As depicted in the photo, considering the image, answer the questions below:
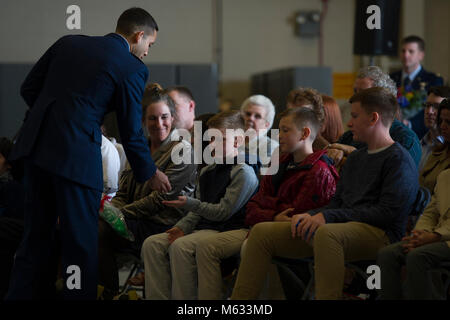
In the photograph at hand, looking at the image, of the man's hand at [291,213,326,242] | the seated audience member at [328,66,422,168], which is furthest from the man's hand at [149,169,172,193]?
the seated audience member at [328,66,422,168]

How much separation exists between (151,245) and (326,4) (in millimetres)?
6499

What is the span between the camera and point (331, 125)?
3.67 metres

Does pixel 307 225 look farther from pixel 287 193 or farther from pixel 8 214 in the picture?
pixel 8 214

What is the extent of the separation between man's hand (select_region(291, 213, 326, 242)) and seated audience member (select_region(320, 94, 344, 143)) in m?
1.03

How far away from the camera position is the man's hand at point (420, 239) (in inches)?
99.0

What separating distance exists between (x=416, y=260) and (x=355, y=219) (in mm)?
329

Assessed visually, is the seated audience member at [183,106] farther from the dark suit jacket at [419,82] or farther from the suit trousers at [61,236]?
the dark suit jacket at [419,82]

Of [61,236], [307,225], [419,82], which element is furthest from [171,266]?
[419,82]

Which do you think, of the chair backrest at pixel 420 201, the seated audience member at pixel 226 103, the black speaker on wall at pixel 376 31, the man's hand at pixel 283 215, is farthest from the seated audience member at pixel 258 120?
the seated audience member at pixel 226 103

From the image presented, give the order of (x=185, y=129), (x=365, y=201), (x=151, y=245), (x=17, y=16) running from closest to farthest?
1. (x=365, y=201)
2. (x=151, y=245)
3. (x=185, y=129)
4. (x=17, y=16)
